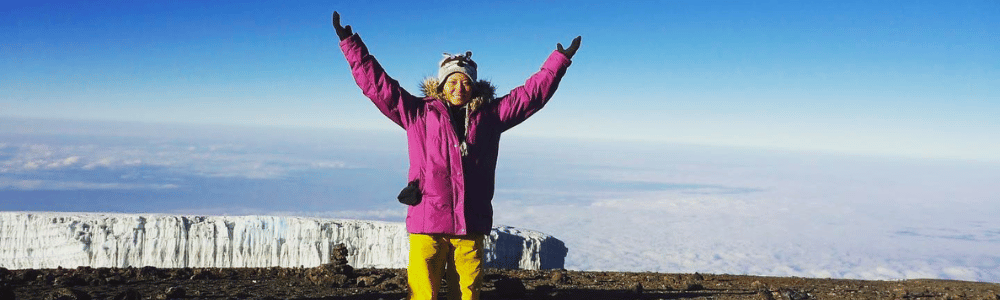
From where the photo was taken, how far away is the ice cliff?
39.4ft

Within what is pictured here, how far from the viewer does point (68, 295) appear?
523cm

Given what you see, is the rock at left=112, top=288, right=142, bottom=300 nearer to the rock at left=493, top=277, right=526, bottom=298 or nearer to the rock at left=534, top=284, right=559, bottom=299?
the rock at left=493, top=277, right=526, bottom=298

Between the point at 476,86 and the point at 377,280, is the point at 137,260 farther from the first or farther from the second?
the point at 476,86

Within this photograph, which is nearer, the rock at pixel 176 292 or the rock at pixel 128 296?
the rock at pixel 128 296

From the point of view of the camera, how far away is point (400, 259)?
15789 mm

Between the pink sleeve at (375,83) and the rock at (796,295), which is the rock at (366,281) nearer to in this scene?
the pink sleeve at (375,83)

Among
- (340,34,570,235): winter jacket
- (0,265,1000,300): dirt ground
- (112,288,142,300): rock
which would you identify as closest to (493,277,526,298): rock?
(0,265,1000,300): dirt ground

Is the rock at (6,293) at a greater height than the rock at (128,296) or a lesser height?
greater

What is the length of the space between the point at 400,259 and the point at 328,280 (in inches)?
377

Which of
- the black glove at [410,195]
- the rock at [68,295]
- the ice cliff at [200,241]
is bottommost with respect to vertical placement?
the ice cliff at [200,241]

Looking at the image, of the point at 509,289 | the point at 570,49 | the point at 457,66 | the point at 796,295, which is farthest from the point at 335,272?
the point at 796,295

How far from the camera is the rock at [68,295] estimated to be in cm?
516

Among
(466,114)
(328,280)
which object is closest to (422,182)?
(466,114)

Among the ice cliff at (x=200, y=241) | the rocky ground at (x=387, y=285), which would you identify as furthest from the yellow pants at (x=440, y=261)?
the ice cliff at (x=200, y=241)
